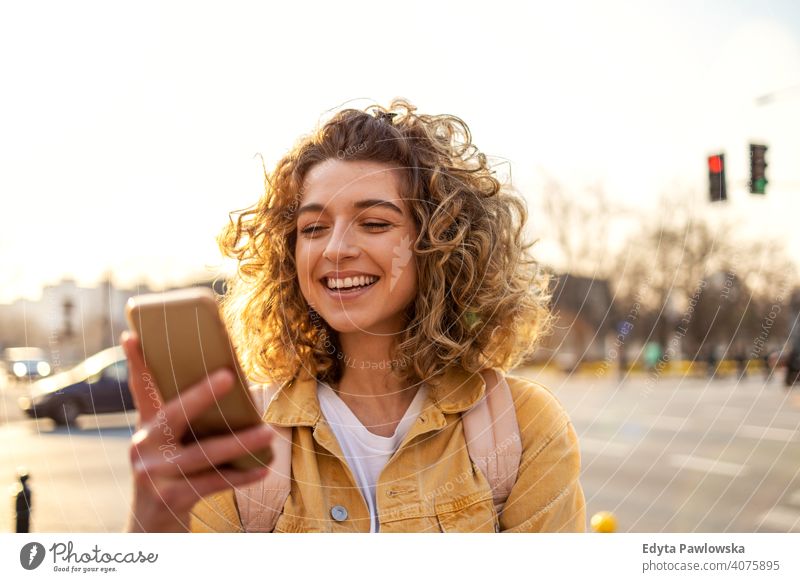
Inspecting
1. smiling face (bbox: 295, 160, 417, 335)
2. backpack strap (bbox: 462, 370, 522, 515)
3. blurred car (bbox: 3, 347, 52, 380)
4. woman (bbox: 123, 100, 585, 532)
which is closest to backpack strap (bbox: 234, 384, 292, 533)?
woman (bbox: 123, 100, 585, 532)

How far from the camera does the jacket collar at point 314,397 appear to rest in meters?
1.45

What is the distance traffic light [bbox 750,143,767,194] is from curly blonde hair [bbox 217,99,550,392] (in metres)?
0.69

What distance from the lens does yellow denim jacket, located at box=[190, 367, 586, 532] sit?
1405 mm

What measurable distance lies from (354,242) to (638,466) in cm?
461

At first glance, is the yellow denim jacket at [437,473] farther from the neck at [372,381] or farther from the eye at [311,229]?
the eye at [311,229]

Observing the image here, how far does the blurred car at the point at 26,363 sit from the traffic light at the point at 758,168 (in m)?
1.79

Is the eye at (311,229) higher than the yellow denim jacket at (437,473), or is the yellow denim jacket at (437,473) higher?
the eye at (311,229)

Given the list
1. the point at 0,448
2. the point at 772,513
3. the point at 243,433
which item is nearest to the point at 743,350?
the point at 772,513

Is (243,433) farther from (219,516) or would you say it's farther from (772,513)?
(772,513)

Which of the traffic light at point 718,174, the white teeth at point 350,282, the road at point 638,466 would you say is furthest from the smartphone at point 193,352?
the traffic light at point 718,174

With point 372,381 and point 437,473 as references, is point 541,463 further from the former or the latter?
point 372,381

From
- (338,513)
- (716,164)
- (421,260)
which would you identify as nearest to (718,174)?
(716,164)

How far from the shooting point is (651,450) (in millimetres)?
6129

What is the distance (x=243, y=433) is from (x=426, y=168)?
24.4 inches
